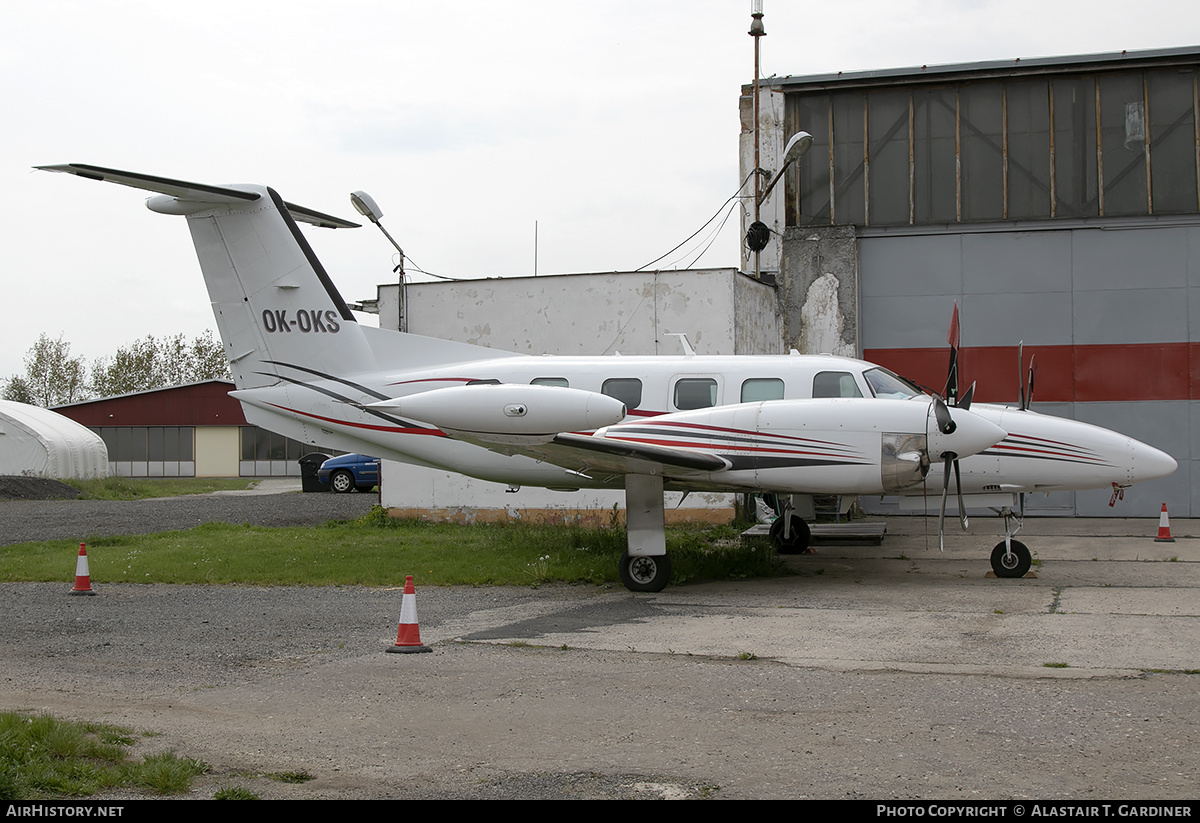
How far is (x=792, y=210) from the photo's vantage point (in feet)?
70.2

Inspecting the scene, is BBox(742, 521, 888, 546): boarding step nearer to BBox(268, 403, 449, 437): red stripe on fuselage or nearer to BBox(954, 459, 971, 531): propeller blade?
BBox(954, 459, 971, 531): propeller blade

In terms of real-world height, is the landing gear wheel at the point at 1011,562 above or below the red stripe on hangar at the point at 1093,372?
below

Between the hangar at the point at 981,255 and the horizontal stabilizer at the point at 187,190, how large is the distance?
4057mm

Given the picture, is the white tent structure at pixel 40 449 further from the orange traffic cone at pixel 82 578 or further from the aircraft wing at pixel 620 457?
the aircraft wing at pixel 620 457

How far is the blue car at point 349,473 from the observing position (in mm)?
30984

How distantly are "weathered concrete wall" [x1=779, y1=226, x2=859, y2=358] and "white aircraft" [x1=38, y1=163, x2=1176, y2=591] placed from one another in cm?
694

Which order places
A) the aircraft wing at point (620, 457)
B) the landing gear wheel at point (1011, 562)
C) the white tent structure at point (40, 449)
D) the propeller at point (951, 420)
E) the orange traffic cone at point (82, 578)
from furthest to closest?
1. the white tent structure at point (40, 449)
2. the landing gear wheel at point (1011, 562)
3. the orange traffic cone at point (82, 578)
4. the propeller at point (951, 420)
5. the aircraft wing at point (620, 457)

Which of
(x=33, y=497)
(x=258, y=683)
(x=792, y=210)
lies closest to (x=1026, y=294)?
(x=792, y=210)

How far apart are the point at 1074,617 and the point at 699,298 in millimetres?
9408

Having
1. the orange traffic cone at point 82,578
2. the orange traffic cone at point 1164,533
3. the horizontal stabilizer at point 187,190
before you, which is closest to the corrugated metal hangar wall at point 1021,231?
the orange traffic cone at point 1164,533

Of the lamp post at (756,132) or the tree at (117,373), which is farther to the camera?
the tree at (117,373)

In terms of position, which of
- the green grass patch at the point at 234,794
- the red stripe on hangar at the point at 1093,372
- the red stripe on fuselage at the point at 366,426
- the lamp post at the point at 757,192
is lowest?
the green grass patch at the point at 234,794

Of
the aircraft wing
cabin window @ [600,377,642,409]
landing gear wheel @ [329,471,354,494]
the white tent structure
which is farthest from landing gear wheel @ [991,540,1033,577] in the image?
the white tent structure

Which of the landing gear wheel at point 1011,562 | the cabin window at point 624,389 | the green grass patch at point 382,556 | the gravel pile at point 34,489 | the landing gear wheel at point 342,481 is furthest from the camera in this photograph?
the landing gear wheel at point 342,481
